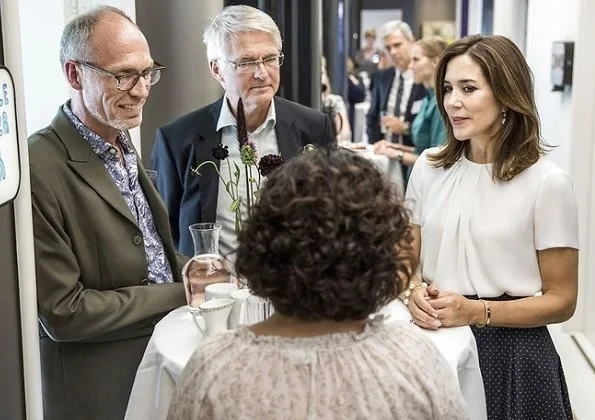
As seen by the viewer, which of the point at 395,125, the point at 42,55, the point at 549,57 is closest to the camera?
the point at 42,55

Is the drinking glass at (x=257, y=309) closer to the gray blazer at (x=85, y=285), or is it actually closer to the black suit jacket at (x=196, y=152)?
the gray blazer at (x=85, y=285)

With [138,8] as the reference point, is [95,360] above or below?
below

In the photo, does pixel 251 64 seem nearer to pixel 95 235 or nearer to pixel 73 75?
pixel 73 75

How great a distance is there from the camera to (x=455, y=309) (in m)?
1.93

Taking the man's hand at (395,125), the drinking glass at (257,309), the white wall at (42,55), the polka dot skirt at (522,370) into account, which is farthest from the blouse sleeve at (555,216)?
the man's hand at (395,125)

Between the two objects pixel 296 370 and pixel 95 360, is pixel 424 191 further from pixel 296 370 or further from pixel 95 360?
pixel 296 370

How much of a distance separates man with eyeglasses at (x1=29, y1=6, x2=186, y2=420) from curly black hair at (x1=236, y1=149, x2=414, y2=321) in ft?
3.06

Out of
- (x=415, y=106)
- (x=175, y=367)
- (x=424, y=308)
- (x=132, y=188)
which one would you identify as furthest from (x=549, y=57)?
(x=175, y=367)

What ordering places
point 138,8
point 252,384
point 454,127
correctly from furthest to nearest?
point 138,8
point 454,127
point 252,384

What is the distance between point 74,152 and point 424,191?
1000mm

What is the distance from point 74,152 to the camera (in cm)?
200

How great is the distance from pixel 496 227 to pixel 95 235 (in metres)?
1.06

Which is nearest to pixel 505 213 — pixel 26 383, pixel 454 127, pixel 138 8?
pixel 454 127

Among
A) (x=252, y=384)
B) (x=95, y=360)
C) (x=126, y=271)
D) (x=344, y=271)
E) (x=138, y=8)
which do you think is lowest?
(x=95, y=360)
